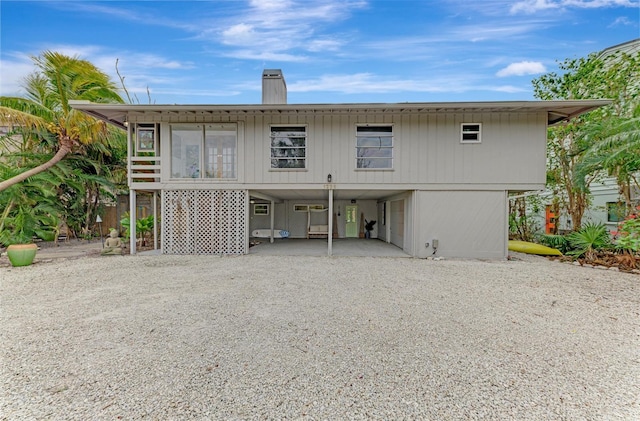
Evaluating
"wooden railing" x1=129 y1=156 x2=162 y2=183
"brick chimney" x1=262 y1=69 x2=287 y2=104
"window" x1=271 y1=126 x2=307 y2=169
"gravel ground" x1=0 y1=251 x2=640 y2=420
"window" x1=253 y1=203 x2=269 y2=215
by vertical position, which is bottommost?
"gravel ground" x1=0 y1=251 x2=640 y2=420

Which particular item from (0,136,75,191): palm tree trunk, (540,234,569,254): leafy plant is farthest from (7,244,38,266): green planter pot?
(540,234,569,254): leafy plant

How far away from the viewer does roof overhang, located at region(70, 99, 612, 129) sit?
7508 mm

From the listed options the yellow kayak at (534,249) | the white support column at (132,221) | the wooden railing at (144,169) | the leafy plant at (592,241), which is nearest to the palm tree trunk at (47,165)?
the wooden railing at (144,169)

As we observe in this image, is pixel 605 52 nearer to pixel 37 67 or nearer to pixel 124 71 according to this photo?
pixel 37 67

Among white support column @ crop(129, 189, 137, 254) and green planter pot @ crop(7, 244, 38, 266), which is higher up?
white support column @ crop(129, 189, 137, 254)

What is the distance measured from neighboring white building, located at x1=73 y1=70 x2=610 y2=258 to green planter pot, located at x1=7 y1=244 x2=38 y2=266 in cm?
292

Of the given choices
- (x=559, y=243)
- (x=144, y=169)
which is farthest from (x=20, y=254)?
(x=559, y=243)

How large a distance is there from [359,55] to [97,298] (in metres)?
13.4

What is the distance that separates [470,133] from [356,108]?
11.3ft

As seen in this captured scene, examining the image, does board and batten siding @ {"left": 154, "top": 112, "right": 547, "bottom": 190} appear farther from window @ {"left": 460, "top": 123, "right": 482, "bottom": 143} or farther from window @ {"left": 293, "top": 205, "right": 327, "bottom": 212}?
window @ {"left": 293, "top": 205, "right": 327, "bottom": 212}

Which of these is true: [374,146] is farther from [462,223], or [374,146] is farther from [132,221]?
[132,221]

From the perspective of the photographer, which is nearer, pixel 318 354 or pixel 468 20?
pixel 318 354

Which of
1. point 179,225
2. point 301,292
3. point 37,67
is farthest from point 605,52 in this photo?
point 37,67

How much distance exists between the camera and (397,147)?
8438mm
